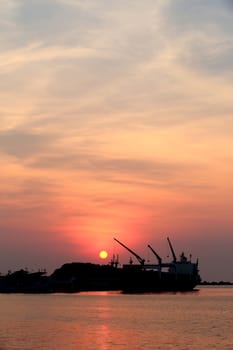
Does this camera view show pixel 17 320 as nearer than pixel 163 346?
No

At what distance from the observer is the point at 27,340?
73.2 metres

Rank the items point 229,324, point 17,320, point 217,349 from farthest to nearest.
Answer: point 17,320, point 229,324, point 217,349

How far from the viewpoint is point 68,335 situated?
267 feet

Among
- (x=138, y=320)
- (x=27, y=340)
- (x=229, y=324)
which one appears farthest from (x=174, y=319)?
(x=27, y=340)

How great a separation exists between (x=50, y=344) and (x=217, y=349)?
1595 cm

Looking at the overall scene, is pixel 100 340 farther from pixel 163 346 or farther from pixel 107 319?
pixel 107 319

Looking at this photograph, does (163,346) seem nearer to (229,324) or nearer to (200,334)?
(200,334)

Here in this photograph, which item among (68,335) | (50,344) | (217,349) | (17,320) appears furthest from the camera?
(17,320)

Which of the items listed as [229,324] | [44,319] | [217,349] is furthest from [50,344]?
[44,319]

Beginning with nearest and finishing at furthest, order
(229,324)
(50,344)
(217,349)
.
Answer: (217,349) < (50,344) < (229,324)

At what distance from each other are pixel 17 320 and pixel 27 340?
112 feet

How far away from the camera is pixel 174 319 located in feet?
362

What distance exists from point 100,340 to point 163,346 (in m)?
8.65

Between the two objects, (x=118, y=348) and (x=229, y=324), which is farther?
(x=229, y=324)
